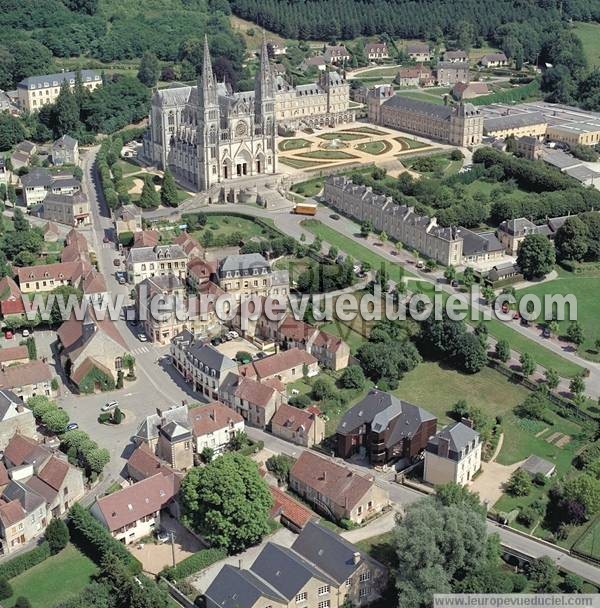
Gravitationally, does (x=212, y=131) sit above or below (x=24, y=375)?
above

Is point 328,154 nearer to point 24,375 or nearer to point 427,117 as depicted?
point 427,117

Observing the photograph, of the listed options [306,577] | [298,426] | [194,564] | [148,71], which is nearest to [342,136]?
[148,71]

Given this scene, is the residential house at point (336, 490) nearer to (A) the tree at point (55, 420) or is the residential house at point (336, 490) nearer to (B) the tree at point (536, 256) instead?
(A) the tree at point (55, 420)

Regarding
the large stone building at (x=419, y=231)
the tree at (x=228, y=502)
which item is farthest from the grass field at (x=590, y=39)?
the tree at (x=228, y=502)

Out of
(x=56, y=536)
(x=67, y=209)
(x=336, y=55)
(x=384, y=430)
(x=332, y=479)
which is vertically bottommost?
(x=56, y=536)

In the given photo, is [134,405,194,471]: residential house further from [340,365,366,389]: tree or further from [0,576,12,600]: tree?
[340,365,366,389]: tree

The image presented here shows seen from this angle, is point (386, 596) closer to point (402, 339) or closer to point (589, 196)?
point (402, 339)

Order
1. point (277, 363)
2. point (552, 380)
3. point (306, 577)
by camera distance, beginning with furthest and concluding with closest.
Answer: point (277, 363), point (552, 380), point (306, 577)

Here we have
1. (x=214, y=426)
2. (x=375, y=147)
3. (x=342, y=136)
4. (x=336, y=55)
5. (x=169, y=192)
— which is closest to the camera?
(x=214, y=426)
